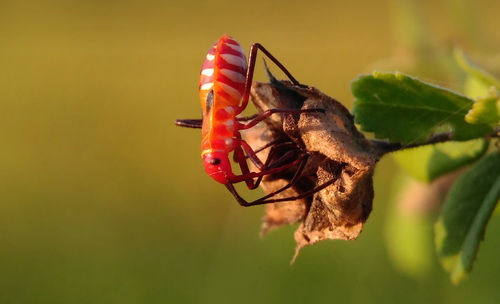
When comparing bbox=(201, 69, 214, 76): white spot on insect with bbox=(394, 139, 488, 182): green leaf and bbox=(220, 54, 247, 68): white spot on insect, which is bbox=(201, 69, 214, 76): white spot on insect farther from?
bbox=(394, 139, 488, 182): green leaf

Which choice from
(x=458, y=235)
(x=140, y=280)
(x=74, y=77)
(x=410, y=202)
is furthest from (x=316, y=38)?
(x=458, y=235)

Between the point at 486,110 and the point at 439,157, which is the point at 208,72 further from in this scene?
the point at 486,110

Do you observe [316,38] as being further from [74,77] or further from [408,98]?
[408,98]

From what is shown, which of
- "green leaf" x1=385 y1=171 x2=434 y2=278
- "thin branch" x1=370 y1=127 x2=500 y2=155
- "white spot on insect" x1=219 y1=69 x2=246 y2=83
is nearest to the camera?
"thin branch" x1=370 y1=127 x2=500 y2=155

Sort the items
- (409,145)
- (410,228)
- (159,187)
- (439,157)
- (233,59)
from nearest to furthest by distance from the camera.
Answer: (409,145), (439,157), (233,59), (410,228), (159,187)

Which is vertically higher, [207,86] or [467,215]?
[207,86]

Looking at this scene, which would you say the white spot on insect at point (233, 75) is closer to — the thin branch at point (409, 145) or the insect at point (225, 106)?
the insect at point (225, 106)

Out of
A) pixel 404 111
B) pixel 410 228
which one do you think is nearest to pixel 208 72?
pixel 404 111

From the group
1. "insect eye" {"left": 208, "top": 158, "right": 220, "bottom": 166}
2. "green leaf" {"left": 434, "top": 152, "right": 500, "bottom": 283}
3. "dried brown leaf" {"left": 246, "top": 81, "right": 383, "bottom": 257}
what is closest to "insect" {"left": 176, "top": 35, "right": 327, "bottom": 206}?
"insect eye" {"left": 208, "top": 158, "right": 220, "bottom": 166}
